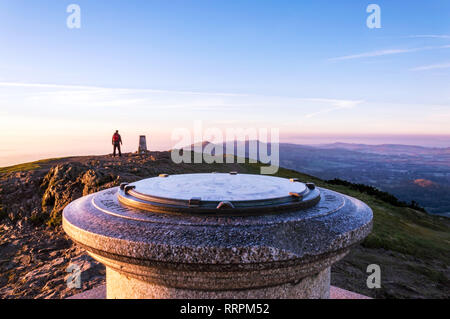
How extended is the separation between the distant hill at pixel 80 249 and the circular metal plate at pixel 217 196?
329 centimetres

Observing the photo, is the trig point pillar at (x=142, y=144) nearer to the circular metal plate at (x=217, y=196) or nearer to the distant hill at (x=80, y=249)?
the distant hill at (x=80, y=249)

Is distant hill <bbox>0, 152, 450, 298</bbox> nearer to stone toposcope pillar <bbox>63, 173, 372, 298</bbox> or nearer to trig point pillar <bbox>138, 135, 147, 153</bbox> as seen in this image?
stone toposcope pillar <bbox>63, 173, 372, 298</bbox>

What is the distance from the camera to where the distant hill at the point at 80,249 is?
6.34 meters

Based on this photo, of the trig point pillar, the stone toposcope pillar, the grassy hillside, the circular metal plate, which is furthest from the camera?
the trig point pillar

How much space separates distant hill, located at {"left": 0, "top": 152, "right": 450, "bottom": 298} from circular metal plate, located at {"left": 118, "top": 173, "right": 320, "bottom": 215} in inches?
130

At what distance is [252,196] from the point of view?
2.96 m

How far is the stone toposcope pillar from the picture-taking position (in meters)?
2.26

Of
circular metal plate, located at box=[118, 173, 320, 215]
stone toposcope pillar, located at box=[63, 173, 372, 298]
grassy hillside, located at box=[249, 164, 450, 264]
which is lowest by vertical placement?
grassy hillside, located at box=[249, 164, 450, 264]

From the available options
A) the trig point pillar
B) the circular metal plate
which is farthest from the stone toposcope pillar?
the trig point pillar

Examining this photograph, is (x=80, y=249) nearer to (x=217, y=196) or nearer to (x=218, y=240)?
(x=217, y=196)

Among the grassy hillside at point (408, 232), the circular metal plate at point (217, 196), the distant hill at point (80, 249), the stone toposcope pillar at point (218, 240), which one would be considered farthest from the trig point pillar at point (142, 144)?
the stone toposcope pillar at point (218, 240)

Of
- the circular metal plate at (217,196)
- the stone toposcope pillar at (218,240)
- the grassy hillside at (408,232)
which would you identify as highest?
the circular metal plate at (217,196)

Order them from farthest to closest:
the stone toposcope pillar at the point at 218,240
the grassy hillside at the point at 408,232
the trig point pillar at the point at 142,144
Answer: the trig point pillar at the point at 142,144
the grassy hillside at the point at 408,232
the stone toposcope pillar at the point at 218,240

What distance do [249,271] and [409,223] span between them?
14.3m
